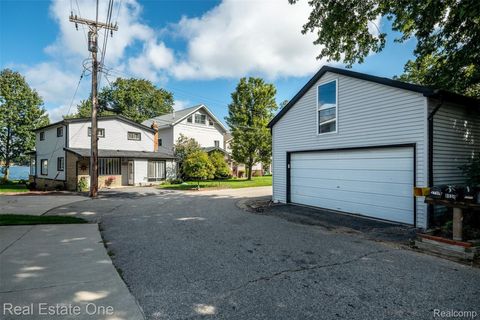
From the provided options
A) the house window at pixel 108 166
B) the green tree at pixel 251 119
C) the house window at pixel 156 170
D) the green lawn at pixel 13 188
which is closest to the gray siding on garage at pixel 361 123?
the green tree at pixel 251 119

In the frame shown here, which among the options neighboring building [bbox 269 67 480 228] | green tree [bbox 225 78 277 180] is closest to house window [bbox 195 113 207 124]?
green tree [bbox 225 78 277 180]

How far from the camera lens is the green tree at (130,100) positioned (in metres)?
47.9

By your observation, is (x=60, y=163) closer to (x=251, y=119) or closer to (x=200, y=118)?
(x=200, y=118)

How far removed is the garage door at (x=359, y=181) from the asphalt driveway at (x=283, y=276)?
219cm

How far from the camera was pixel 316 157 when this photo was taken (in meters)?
10.6

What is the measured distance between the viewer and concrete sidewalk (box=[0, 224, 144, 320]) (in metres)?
3.12

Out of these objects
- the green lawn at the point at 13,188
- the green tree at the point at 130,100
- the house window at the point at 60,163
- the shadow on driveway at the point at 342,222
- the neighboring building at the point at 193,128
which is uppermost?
the green tree at the point at 130,100

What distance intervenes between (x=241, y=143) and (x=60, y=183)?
15.7 m

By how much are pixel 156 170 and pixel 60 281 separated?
70.9ft

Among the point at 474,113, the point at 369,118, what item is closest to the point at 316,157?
the point at 369,118

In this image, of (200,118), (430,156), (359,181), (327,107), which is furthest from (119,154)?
(430,156)

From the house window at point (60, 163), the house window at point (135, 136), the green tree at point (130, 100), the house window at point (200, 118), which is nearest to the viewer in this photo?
the house window at point (60, 163)

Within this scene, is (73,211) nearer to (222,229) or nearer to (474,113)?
(222,229)

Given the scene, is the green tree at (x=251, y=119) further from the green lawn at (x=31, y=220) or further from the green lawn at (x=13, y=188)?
the green lawn at (x=31, y=220)
